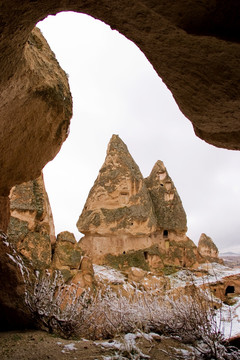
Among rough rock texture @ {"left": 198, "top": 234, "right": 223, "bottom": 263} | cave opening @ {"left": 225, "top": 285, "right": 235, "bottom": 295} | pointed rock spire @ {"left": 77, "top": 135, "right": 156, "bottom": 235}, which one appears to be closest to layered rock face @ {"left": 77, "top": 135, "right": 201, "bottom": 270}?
pointed rock spire @ {"left": 77, "top": 135, "right": 156, "bottom": 235}

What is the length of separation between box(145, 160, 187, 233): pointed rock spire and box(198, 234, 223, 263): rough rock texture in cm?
566

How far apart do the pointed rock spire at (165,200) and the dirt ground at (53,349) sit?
41.9 feet

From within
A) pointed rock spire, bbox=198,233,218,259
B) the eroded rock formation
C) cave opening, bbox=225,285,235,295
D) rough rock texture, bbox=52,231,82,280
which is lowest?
cave opening, bbox=225,285,235,295

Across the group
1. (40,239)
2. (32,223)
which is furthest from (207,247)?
(32,223)

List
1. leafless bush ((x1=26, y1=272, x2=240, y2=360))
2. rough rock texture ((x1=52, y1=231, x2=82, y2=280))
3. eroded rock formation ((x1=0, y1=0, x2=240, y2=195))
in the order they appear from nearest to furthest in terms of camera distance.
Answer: eroded rock formation ((x1=0, y1=0, x2=240, y2=195)) < leafless bush ((x1=26, y1=272, x2=240, y2=360)) < rough rock texture ((x1=52, y1=231, x2=82, y2=280))

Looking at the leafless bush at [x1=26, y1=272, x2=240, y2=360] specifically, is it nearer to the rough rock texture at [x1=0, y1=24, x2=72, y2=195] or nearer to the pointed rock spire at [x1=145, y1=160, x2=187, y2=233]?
the rough rock texture at [x1=0, y1=24, x2=72, y2=195]

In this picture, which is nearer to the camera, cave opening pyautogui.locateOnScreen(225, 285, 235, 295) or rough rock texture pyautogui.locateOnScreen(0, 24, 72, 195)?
rough rock texture pyautogui.locateOnScreen(0, 24, 72, 195)

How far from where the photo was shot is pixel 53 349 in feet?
8.93

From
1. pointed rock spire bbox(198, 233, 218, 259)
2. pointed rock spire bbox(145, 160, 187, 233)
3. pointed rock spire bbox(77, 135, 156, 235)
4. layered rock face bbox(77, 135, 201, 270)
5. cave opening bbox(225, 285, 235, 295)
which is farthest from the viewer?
pointed rock spire bbox(198, 233, 218, 259)

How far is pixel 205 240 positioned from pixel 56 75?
2002cm

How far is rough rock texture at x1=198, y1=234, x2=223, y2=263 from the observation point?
20405mm

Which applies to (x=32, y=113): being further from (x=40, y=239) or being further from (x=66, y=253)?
(x=66, y=253)

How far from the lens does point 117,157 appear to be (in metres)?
15.4

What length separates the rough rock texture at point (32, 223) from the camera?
778cm
